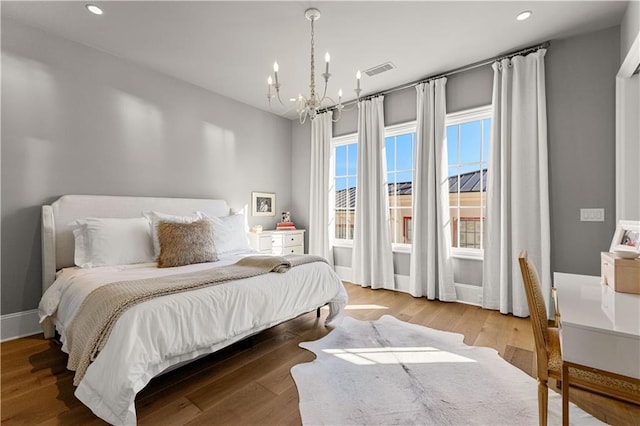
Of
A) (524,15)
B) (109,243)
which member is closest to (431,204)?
(524,15)

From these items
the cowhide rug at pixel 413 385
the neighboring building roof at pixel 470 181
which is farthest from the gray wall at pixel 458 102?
the cowhide rug at pixel 413 385

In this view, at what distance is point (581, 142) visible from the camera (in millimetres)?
2848

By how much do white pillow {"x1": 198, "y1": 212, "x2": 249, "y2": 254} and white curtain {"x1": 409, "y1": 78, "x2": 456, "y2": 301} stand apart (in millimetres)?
2223

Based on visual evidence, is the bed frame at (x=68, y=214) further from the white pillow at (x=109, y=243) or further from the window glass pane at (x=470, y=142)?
the window glass pane at (x=470, y=142)

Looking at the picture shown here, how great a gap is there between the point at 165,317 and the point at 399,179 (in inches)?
138

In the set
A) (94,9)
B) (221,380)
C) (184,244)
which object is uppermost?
(94,9)

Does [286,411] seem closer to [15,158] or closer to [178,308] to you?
[178,308]

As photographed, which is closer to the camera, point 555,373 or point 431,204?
point 555,373

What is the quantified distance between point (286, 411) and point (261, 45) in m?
3.15

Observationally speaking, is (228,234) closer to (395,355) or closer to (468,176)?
(395,355)

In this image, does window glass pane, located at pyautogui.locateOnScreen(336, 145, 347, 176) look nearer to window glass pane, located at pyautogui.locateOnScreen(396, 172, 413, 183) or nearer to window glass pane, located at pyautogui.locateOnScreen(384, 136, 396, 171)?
window glass pane, located at pyautogui.locateOnScreen(384, 136, 396, 171)

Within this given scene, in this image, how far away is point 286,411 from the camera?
5.42 ft

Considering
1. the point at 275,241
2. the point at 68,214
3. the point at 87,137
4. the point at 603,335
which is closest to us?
the point at 603,335

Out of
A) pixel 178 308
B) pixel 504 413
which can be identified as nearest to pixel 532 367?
pixel 504 413
